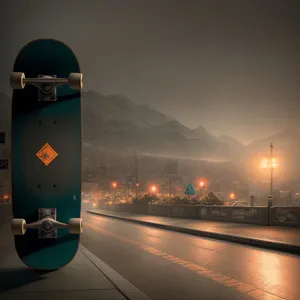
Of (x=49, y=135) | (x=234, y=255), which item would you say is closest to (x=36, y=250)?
(x=49, y=135)

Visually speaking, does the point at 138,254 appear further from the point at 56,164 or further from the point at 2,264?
the point at 56,164

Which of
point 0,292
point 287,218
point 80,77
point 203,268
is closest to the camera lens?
point 0,292

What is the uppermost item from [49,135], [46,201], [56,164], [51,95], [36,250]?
[51,95]

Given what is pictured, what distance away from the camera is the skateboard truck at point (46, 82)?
6260mm

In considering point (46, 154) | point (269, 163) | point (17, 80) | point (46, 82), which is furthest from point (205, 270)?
point (269, 163)

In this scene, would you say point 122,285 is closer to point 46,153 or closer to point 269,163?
point 46,153

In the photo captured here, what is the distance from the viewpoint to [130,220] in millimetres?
32531

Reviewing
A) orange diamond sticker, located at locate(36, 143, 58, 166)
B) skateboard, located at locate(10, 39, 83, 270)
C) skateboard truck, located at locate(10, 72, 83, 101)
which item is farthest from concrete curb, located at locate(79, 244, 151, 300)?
skateboard truck, located at locate(10, 72, 83, 101)

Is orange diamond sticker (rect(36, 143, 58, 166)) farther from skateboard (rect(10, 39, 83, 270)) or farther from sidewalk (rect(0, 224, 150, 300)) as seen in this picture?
sidewalk (rect(0, 224, 150, 300))

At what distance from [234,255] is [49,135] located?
7.48m

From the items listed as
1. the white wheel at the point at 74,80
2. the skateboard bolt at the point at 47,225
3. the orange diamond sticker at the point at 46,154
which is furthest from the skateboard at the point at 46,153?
the white wheel at the point at 74,80

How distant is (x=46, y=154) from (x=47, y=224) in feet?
4.07

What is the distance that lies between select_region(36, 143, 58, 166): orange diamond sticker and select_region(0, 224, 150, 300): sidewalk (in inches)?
77.1

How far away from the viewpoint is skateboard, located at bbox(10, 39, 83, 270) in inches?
267
